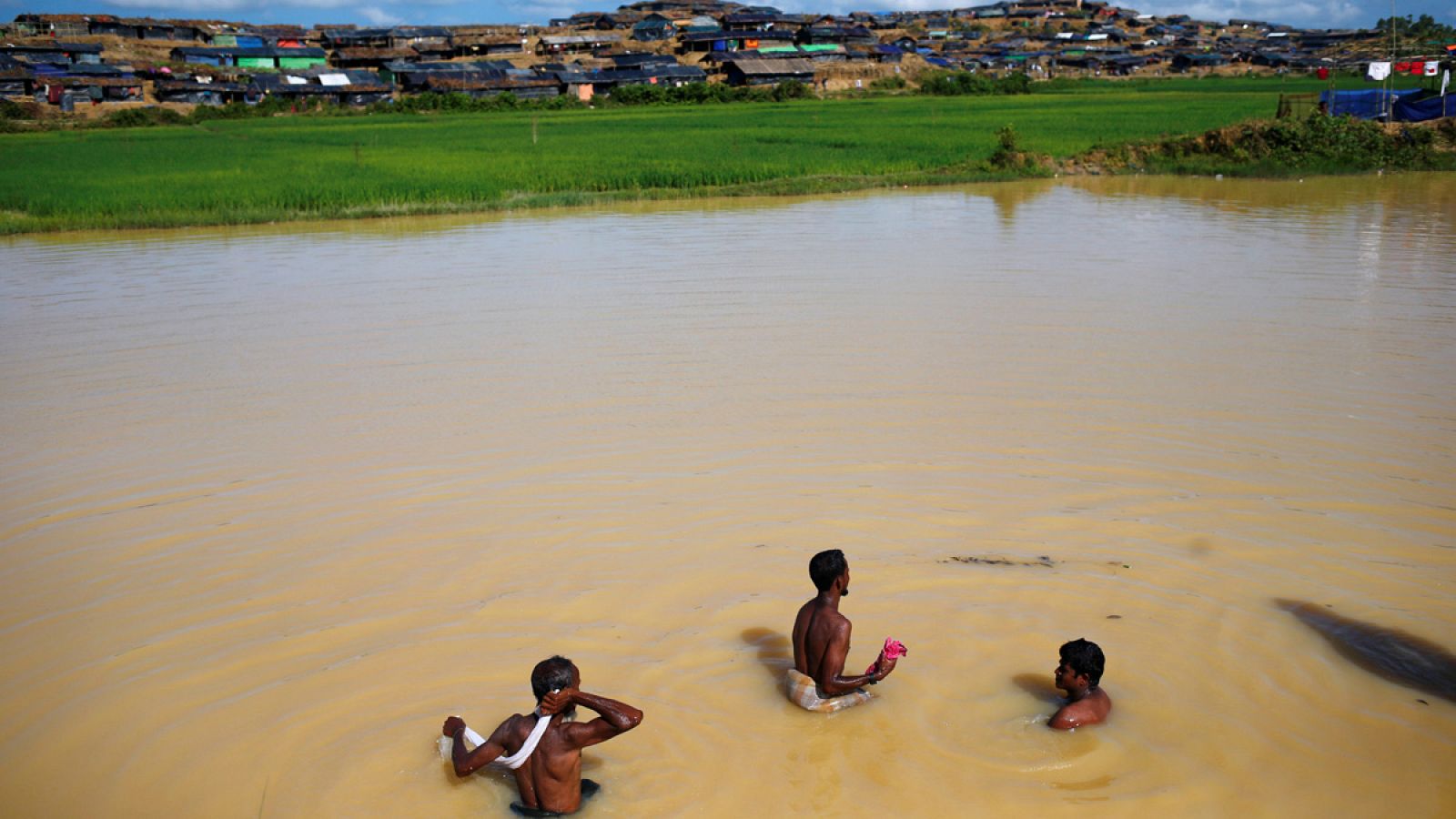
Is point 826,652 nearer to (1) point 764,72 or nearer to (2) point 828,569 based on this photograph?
(2) point 828,569

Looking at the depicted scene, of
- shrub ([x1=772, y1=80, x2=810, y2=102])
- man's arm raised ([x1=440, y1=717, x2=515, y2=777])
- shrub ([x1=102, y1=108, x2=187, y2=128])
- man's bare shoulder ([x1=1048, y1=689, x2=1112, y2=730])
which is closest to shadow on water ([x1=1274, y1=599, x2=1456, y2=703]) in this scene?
man's bare shoulder ([x1=1048, y1=689, x2=1112, y2=730])

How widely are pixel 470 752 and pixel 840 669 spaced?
3.93 feet

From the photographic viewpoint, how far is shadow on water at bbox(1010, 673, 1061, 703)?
3.78 meters

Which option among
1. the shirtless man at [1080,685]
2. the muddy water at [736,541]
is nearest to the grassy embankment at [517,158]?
the muddy water at [736,541]

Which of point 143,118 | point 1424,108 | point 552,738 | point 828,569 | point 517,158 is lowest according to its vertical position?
point 552,738

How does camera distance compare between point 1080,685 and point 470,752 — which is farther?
point 1080,685

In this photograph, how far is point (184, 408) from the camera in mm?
7305

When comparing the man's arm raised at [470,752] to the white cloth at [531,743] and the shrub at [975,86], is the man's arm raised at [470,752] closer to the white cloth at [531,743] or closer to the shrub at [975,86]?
the white cloth at [531,743]

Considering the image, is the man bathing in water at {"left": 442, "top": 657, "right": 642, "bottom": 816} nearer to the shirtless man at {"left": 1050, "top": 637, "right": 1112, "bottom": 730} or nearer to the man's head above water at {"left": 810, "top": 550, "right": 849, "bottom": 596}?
the man's head above water at {"left": 810, "top": 550, "right": 849, "bottom": 596}

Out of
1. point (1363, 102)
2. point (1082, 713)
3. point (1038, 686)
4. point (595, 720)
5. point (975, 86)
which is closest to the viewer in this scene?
point (595, 720)

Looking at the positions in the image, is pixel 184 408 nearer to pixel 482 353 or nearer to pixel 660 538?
pixel 482 353

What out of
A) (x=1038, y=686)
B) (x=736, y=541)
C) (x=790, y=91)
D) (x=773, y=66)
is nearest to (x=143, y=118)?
(x=790, y=91)

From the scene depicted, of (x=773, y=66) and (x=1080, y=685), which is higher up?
(x=773, y=66)

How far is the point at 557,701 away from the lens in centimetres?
309
